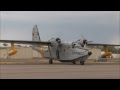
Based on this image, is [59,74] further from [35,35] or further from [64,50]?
[35,35]

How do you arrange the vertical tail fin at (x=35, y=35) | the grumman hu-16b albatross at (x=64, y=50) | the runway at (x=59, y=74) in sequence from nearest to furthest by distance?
the runway at (x=59, y=74) → the grumman hu-16b albatross at (x=64, y=50) → the vertical tail fin at (x=35, y=35)

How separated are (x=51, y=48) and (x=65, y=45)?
103 inches

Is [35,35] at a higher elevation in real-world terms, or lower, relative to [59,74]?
higher

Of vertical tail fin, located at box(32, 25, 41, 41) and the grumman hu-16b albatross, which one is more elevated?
vertical tail fin, located at box(32, 25, 41, 41)

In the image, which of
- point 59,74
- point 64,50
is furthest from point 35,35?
point 59,74

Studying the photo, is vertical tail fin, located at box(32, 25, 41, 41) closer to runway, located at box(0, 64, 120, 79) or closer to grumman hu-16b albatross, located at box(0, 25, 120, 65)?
grumman hu-16b albatross, located at box(0, 25, 120, 65)

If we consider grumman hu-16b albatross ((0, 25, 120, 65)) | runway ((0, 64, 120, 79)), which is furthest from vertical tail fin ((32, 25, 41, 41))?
runway ((0, 64, 120, 79))

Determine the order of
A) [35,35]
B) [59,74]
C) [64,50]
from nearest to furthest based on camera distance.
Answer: [59,74], [64,50], [35,35]

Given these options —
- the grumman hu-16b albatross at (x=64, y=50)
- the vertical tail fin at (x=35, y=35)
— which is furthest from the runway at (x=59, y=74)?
the vertical tail fin at (x=35, y=35)

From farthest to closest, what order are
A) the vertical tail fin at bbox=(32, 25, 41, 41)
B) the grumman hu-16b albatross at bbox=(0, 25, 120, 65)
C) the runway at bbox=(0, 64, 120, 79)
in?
the vertical tail fin at bbox=(32, 25, 41, 41) → the grumman hu-16b albatross at bbox=(0, 25, 120, 65) → the runway at bbox=(0, 64, 120, 79)

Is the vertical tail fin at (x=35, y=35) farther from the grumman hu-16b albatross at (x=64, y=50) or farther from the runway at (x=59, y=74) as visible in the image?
the runway at (x=59, y=74)
